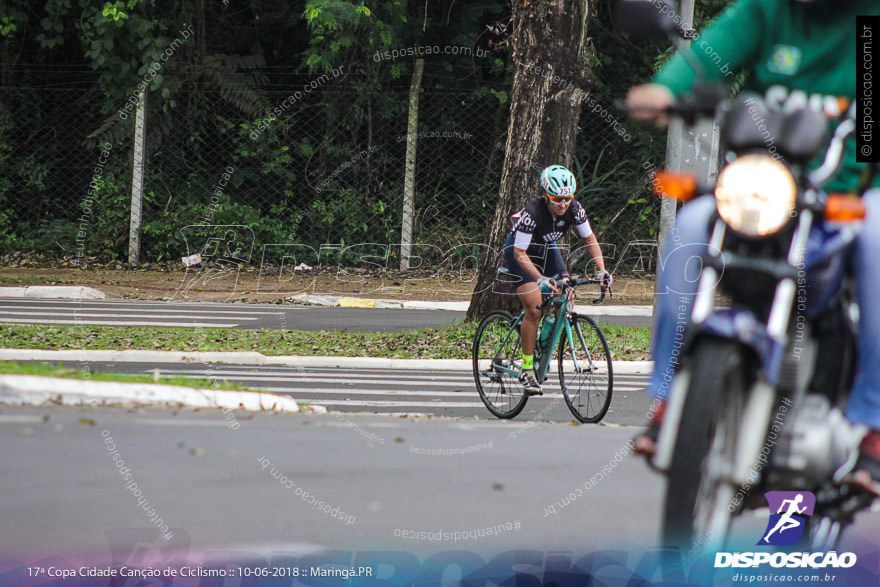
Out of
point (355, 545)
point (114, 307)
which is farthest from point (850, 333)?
point (114, 307)

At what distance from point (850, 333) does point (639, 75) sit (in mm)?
20104

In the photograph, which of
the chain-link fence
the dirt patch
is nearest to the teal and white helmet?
the dirt patch

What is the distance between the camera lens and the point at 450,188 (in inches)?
821

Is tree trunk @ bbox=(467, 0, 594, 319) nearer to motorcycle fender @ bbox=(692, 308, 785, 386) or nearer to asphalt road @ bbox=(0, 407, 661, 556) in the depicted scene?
asphalt road @ bbox=(0, 407, 661, 556)

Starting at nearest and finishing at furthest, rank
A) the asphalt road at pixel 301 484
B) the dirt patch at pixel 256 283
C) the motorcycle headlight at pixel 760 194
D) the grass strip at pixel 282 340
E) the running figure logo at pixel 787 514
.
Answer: the motorcycle headlight at pixel 760 194, the running figure logo at pixel 787 514, the asphalt road at pixel 301 484, the grass strip at pixel 282 340, the dirt patch at pixel 256 283

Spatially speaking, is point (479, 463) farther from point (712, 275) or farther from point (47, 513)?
point (712, 275)

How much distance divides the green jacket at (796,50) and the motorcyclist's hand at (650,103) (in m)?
0.13

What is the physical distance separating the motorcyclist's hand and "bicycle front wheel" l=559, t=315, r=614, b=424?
17.1ft

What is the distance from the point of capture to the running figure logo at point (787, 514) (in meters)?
2.64

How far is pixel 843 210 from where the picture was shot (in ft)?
8.29

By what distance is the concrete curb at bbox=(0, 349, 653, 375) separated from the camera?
11680mm

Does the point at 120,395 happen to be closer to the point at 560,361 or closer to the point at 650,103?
the point at 560,361

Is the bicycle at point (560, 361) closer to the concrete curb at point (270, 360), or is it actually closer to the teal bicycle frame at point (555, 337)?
the teal bicycle frame at point (555, 337)

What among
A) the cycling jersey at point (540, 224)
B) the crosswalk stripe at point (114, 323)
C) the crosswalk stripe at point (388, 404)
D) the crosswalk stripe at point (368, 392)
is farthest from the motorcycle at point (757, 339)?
the crosswalk stripe at point (114, 323)
